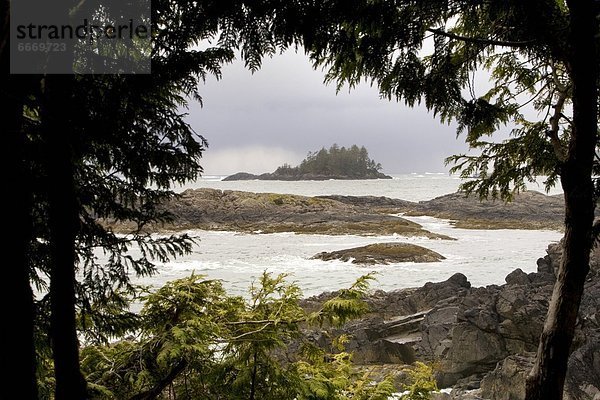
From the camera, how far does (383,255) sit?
24.4 m

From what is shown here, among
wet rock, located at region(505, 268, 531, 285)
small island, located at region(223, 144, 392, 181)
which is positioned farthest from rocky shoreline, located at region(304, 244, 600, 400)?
small island, located at region(223, 144, 392, 181)

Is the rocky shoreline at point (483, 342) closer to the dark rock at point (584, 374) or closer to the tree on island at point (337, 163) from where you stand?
the dark rock at point (584, 374)

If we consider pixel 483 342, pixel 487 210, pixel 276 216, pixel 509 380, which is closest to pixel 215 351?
pixel 509 380

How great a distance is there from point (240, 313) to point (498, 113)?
3205 mm

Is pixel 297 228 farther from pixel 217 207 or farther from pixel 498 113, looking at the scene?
pixel 498 113

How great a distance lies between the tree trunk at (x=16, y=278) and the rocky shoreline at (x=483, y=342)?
6.31 metres

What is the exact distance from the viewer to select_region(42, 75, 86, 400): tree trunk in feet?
8.33

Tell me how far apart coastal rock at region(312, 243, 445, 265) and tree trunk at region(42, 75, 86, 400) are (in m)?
21.1

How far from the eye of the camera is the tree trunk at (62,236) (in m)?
2.54

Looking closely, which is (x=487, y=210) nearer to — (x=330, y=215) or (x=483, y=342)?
(x=330, y=215)

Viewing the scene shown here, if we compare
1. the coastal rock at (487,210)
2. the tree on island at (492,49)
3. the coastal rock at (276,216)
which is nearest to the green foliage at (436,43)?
the tree on island at (492,49)

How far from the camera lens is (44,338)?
320 centimetres

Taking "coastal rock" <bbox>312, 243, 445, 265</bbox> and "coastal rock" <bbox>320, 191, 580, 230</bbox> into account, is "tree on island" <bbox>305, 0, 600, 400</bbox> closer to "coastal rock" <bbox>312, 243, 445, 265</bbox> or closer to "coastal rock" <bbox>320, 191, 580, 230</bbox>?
"coastal rock" <bbox>312, 243, 445, 265</bbox>

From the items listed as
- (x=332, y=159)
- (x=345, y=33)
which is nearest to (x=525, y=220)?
(x=345, y=33)
